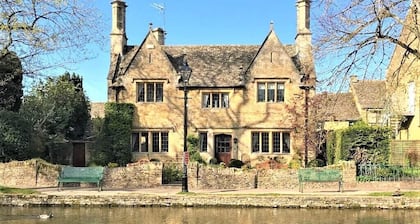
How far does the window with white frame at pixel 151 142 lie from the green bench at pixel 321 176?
15.5 meters

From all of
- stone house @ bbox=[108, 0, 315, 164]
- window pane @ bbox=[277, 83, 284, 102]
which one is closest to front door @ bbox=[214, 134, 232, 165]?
stone house @ bbox=[108, 0, 315, 164]

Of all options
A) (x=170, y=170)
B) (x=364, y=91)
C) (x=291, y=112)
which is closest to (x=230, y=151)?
(x=291, y=112)

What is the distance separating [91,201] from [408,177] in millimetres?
15573

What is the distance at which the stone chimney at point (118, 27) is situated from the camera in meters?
38.8

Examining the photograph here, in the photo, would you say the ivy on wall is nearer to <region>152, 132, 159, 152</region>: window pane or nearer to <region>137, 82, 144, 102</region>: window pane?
<region>152, 132, 159, 152</region>: window pane

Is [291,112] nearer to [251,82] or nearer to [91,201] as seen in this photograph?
[251,82]

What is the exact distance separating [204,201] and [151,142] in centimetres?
1743

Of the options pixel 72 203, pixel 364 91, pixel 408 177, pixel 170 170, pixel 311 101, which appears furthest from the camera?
pixel 364 91

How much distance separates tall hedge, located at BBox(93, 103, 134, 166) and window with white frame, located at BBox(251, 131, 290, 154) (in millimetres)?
9217

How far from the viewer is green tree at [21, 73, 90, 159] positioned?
35.0m

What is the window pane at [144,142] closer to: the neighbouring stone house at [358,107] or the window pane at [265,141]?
the window pane at [265,141]

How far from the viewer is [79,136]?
4166 cm

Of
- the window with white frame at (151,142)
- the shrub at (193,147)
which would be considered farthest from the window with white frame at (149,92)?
the shrub at (193,147)

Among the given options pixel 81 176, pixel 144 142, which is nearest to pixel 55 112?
pixel 144 142
